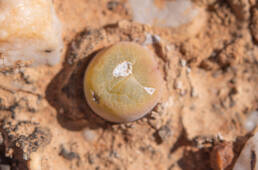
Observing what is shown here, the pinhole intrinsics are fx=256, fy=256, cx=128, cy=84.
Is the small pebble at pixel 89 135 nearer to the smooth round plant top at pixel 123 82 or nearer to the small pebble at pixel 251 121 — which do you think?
the smooth round plant top at pixel 123 82

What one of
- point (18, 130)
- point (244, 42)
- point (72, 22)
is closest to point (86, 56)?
point (72, 22)

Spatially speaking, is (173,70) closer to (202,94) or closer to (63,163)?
(202,94)

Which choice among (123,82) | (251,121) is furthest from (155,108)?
(251,121)

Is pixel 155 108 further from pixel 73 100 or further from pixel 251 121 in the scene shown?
pixel 251 121

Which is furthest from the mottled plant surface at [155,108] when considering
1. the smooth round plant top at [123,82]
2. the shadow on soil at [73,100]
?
the smooth round plant top at [123,82]

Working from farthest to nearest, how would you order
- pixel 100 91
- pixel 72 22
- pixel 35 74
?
1. pixel 72 22
2. pixel 35 74
3. pixel 100 91
